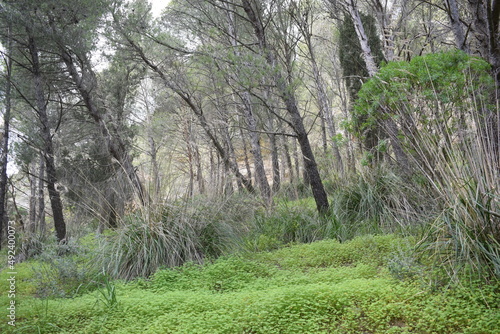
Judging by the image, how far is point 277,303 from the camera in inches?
116

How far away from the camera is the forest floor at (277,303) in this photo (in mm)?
2619

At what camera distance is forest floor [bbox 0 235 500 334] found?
8.59 feet

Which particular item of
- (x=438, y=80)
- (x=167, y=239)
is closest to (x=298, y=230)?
(x=167, y=239)

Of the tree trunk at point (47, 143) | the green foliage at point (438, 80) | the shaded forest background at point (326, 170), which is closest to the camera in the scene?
the shaded forest background at point (326, 170)

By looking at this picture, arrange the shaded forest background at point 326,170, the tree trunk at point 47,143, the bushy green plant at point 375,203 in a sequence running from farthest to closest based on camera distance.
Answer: the tree trunk at point 47,143 < the bushy green plant at point 375,203 < the shaded forest background at point 326,170

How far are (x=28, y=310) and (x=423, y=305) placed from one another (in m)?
3.30

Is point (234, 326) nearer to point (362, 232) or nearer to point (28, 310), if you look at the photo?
point (28, 310)

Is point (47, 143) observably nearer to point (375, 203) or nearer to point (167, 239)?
point (167, 239)

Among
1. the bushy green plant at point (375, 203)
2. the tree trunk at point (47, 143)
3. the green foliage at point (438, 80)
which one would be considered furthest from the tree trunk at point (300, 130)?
the tree trunk at point (47, 143)

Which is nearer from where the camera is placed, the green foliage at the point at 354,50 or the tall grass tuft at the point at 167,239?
the tall grass tuft at the point at 167,239

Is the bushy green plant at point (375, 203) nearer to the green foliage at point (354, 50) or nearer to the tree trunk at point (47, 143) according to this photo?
the tree trunk at point (47, 143)

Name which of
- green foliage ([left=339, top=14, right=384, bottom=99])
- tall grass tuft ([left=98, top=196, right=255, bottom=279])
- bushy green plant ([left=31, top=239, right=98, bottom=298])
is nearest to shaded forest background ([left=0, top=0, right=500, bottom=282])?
tall grass tuft ([left=98, top=196, right=255, bottom=279])

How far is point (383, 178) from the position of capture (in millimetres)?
5781

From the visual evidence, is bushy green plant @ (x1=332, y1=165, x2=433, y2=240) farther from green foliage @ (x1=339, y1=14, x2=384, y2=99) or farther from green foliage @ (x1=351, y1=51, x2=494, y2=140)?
green foliage @ (x1=339, y1=14, x2=384, y2=99)
